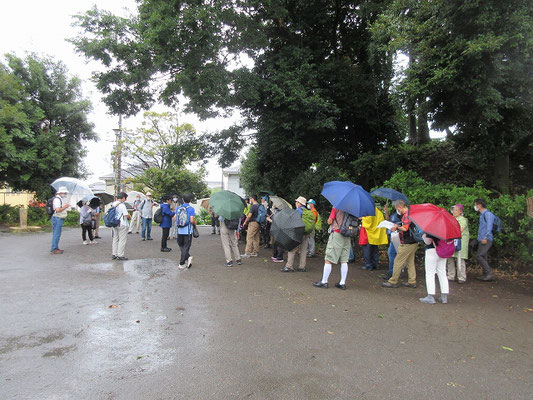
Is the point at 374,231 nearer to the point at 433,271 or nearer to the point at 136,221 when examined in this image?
the point at 433,271

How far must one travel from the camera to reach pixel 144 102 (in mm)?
13359

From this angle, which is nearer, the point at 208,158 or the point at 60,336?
the point at 60,336

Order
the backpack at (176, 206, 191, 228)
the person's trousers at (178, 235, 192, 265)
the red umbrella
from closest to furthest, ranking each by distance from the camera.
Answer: the red umbrella → the backpack at (176, 206, 191, 228) → the person's trousers at (178, 235, 192, 265)

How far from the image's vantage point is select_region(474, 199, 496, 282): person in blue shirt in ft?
23.1

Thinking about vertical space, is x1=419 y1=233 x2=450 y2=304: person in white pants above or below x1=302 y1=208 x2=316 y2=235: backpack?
below

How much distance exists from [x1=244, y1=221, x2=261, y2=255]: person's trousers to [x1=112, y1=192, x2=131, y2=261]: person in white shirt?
11.2ft

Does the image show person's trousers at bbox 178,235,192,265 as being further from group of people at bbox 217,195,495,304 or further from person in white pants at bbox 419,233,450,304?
person in white pants at bbox 419,233,450,304

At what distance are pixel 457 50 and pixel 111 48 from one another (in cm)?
1080

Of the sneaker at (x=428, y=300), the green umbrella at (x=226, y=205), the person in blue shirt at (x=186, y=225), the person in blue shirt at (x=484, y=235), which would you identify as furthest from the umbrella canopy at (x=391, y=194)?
the person in blue shirt at (x=186, y=225)

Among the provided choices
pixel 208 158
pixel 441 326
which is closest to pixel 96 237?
pixel 208 158

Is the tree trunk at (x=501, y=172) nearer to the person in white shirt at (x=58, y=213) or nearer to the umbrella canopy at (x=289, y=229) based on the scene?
the umbrella canopy at (x=289, y=229)

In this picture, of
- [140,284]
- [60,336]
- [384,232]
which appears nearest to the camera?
[60,336]

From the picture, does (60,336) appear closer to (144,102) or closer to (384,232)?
(384,232)

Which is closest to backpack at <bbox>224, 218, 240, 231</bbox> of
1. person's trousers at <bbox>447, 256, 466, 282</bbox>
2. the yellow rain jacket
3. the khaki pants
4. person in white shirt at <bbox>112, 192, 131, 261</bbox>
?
the khaki pants
